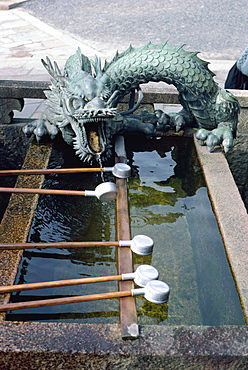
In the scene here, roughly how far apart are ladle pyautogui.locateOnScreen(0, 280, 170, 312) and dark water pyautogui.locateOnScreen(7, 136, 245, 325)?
0.66 ft

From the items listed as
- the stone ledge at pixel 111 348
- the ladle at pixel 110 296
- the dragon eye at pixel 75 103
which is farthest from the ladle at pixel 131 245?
the dragon eye at pixel 75 103

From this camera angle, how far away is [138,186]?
3.56 metres

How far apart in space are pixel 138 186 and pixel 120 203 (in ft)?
1.97

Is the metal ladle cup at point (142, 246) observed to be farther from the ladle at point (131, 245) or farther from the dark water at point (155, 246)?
the dark water at point (155, 246)

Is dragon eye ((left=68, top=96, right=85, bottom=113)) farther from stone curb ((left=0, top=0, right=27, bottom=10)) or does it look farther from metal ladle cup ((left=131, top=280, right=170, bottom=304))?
stone curb ((left=0, top=0, right=27, bottom=10))

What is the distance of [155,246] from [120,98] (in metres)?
1.66

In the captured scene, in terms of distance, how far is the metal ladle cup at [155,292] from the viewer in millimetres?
2055

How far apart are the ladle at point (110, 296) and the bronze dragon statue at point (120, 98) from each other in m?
1.55

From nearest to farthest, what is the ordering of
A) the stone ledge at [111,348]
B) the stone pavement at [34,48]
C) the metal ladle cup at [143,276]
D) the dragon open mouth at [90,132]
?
the stone ledge at [111,348] → the metal ladle cup at [143,276] → the dragon open mouth at [90,132] → the stone pavement at [34,48]

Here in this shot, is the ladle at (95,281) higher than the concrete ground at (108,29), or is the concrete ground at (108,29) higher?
the ladle at (95,281)

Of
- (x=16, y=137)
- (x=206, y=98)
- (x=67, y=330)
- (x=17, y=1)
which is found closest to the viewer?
(x=67, y=330)

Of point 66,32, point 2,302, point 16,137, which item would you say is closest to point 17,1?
point 66,32

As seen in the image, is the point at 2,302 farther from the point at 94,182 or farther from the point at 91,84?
the point at 91,84

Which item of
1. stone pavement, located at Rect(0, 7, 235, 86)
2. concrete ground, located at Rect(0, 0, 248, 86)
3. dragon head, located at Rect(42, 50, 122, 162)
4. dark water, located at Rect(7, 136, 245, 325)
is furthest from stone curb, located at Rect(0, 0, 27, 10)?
dark water, located at Rect(7, 136, 245, 325)
